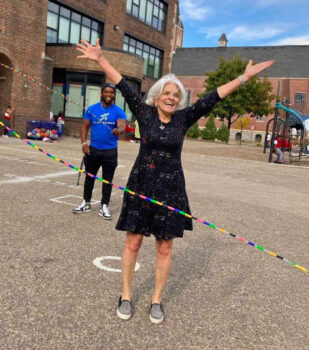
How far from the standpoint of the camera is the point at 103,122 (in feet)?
18.2

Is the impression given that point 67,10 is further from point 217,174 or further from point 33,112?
point 217,174

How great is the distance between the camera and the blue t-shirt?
5.56m

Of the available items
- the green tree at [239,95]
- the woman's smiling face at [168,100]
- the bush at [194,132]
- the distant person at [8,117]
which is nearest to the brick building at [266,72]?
the green tree at [239,95]

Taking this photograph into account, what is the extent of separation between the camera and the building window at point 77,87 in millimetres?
23156

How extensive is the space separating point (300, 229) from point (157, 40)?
28055 mm

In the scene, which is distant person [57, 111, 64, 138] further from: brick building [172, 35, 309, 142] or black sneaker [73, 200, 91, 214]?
brick building [172, 35, 309, 142]

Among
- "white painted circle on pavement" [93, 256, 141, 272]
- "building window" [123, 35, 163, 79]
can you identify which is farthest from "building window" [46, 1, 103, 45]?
"white painted circle on pavement" [93, 256, 141, 272]

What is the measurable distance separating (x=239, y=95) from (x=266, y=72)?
25934 millimetres

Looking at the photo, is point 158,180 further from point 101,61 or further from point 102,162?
point 102,162

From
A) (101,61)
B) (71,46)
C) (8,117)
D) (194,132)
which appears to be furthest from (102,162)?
(194,132)

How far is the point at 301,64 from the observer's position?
6097 cm

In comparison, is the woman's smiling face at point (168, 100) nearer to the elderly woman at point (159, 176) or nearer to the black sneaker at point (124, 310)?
the elderly woman at point (159, 176)

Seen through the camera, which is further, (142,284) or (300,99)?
(300,99)

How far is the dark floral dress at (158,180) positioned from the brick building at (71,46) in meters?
16.9
